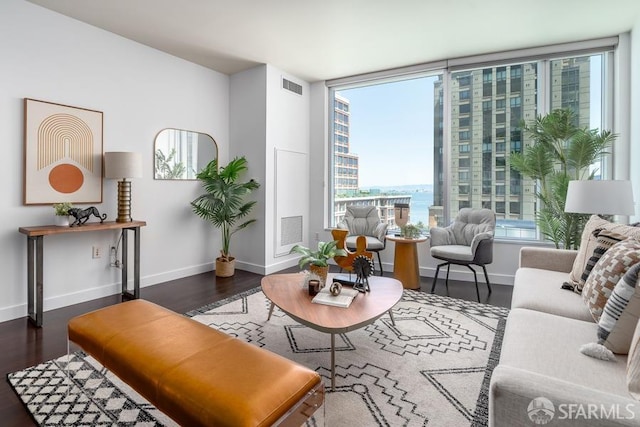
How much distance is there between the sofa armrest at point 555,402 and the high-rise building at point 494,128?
3746mm

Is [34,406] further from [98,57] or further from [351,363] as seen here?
[98,57]

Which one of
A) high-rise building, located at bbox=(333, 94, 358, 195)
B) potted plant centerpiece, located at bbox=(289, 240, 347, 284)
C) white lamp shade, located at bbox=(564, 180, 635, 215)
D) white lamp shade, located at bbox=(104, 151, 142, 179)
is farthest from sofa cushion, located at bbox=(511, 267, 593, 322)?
white lamp shade, located at bbox=(104, 151, 142, 179)

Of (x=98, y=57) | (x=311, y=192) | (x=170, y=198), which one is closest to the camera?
(x=98, y=57)

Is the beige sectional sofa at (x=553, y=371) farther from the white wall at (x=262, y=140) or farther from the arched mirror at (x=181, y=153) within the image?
the arched mirror at (x=181, y=153)

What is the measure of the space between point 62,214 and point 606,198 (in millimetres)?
4607

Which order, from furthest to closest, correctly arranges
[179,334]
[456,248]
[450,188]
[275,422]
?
1. [450,188]
2. [456,248]
3. [179,334]
4. [275,422]

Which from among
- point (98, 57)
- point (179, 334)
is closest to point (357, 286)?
point (179, 334)

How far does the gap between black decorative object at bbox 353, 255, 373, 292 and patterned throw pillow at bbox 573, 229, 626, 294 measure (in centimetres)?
130

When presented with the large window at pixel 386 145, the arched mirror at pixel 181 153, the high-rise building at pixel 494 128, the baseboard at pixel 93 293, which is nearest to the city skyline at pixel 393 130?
the large window at pixel 386 145

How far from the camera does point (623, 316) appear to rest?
1.32m

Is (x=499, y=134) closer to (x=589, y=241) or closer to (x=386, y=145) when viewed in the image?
(x=386, y=145)

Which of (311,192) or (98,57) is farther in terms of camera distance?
(311,192)

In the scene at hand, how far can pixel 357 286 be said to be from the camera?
2.50 metres

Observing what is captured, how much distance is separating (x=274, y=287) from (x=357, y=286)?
2.05 ft
